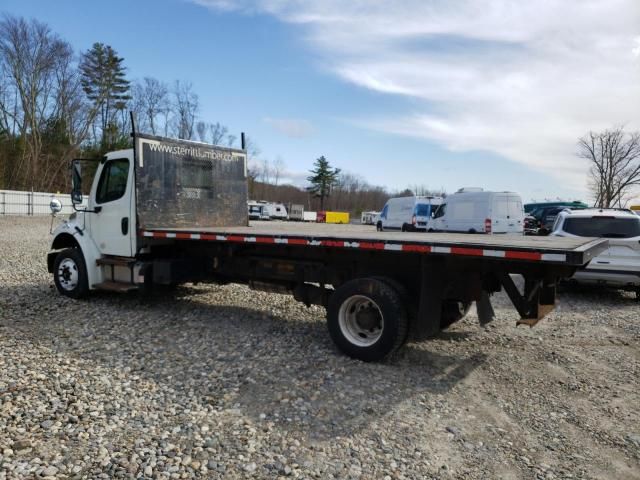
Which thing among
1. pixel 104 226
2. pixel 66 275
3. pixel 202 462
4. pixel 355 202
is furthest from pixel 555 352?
pixel 355 202

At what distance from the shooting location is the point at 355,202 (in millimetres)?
90438

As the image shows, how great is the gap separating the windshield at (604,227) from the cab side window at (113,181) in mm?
8238

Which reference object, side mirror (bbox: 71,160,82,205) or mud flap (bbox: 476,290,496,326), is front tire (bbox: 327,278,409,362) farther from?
side mirror (bbox: 71,160,82,205)

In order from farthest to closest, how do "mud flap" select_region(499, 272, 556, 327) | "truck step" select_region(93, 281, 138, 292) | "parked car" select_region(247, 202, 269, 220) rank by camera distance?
"parked car" select_region(247, 202, 269, 220) → "truck step" select_region(93, 281, 138, 292) → "mud flap" select_region(499, 272, 556, 327)

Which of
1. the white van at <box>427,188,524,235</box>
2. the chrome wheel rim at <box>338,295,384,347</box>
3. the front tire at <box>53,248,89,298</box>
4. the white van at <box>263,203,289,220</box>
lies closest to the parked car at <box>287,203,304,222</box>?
the white van at <box>263,203,289,220</box>

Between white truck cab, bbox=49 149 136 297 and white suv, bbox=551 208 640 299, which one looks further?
white suv, bbox=551 208 640 299

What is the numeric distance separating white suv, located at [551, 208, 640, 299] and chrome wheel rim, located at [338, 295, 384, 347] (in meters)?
5.32

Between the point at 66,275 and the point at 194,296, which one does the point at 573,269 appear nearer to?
the point at 194,296

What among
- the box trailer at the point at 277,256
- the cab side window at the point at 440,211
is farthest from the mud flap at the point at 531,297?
the cab side window at the point at 440,211

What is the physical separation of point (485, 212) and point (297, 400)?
14655 millimetres

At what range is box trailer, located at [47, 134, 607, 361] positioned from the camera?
5094 mm

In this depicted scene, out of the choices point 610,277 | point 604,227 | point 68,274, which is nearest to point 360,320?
point 68,274

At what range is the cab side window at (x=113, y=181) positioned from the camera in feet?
26.5

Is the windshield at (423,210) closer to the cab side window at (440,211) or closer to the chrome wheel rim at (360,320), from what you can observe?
the cab side window at (440,211)
